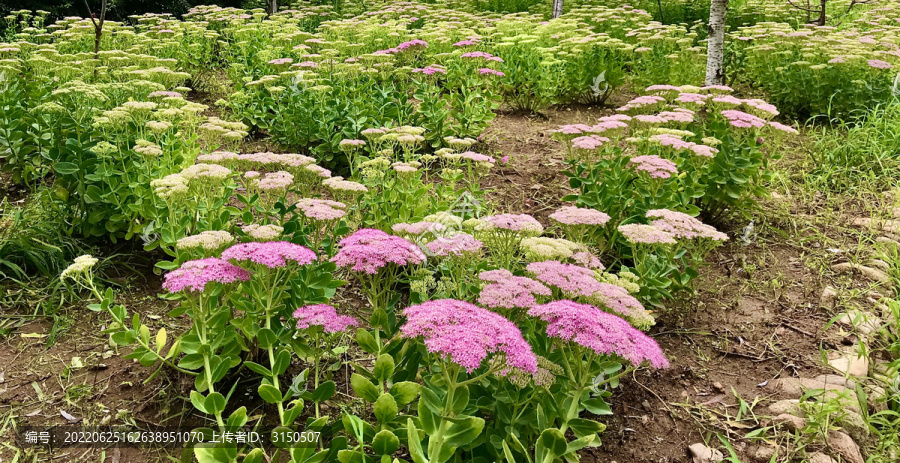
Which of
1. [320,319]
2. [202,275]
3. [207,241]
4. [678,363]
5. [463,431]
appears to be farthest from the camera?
[678,363]

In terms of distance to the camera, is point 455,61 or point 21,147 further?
point 455,61

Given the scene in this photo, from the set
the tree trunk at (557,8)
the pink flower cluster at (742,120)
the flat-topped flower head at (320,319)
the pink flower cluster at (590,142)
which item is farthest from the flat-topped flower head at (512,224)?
the tree trunk at (557,8)

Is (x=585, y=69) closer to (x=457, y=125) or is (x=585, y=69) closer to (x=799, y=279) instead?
(x=457, y=125)

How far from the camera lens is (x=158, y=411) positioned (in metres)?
2.91

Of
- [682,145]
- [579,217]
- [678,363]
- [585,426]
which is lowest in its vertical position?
[678,363]

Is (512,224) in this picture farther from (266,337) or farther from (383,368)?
(266,337)

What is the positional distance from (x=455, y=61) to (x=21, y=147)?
4.65m

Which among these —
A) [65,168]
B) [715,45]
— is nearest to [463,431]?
[65,168]

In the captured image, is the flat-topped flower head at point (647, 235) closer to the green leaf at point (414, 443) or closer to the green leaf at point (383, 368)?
the green leaf at point (383, 368)

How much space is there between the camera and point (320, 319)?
248 centimetres

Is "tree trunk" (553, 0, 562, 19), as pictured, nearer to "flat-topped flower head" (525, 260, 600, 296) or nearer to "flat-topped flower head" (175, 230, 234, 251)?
"flat-topped flower head" (525, 260, 600, 296)

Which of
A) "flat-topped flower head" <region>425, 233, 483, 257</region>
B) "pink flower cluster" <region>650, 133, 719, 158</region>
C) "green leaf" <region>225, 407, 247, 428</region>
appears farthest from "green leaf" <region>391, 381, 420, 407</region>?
"pink flower cluster" <region>650, 133, 719, 158</region>

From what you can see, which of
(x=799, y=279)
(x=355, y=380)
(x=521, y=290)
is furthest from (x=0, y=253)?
(x=799, y=279)

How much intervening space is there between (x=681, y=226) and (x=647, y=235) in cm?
34
